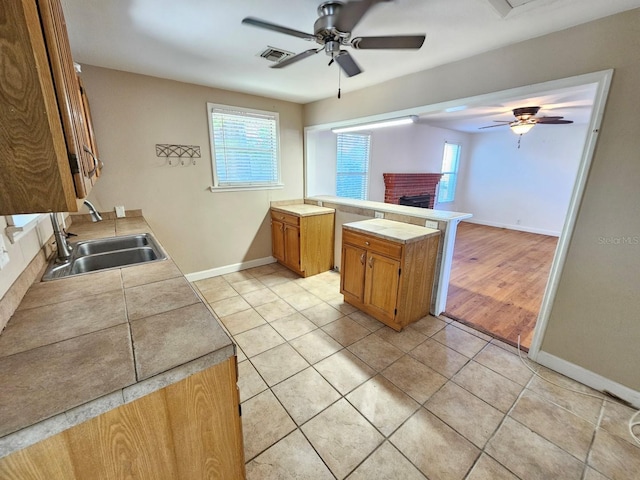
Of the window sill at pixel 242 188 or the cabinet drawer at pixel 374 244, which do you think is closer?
the cabinet drawer at pixel 374 244

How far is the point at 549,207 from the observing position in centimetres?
593

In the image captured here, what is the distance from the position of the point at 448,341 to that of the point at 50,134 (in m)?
2.72

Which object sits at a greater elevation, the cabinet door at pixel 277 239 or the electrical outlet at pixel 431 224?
the electrical outlet at pixel 431 224

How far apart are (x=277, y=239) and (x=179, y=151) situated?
64.4 inches

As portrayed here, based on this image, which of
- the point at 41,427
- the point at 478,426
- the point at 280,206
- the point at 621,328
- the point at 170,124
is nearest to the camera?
the point at 41,427

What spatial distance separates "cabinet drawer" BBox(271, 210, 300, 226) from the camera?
137 inches

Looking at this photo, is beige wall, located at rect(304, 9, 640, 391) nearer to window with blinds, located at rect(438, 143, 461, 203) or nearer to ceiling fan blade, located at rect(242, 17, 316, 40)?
ceiling fan blade, located at rect(242, 17, 316, 40)

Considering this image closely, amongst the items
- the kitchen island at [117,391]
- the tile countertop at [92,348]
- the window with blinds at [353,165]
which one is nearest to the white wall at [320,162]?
the window with blinds at [353,165]

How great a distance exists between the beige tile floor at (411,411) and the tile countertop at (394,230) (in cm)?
87

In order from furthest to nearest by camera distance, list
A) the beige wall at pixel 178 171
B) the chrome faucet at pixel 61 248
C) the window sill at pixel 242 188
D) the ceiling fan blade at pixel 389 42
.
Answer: the window sill at pixel 242 188, the beige wall at pixel 178 171, the chrome faucet at pixel 61 248, the ceiling fan blade at pixel 389 42

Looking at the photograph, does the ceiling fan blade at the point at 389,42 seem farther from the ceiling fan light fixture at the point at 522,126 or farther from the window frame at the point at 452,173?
the window frame at the point at 452,173

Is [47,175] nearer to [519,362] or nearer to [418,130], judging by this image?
[519,362]

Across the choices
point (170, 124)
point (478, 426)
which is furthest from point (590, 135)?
point (170, 124)

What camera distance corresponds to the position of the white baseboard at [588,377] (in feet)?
5.73
